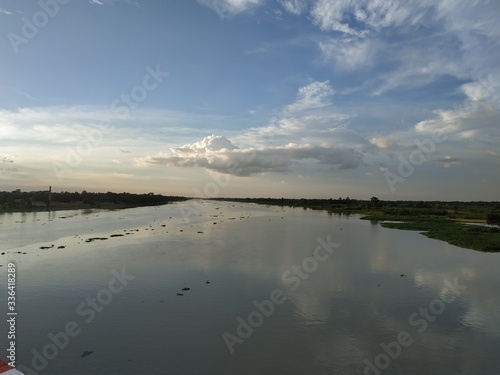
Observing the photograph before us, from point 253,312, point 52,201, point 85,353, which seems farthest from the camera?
point 52,201

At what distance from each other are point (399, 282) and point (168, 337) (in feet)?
53.5

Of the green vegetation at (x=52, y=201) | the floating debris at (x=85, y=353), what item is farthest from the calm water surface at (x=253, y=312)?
the green vegetation at (x=52, y=201)

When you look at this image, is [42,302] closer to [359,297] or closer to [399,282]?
[359,297]

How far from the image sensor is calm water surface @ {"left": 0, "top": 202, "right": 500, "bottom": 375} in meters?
12.2

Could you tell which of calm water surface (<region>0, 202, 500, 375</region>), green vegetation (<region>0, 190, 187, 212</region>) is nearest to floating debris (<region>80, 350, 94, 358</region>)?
calm water surface (<region>0, 202, 500, 375</region>)

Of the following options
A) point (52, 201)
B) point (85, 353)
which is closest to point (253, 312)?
point (85, 353)

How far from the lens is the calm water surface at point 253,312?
40.0ft

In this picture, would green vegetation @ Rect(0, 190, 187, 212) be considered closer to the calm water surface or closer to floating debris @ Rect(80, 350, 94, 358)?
the calm water surface

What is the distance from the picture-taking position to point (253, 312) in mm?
16797

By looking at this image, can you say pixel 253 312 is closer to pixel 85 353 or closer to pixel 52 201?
pixel 85 353

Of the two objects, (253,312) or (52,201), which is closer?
(253,312)

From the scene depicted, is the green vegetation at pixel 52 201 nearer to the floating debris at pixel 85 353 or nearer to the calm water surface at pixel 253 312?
the calm water surface at pixel 253 312

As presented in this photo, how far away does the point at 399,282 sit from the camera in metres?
23.1

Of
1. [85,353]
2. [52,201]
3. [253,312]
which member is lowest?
[85,353]
